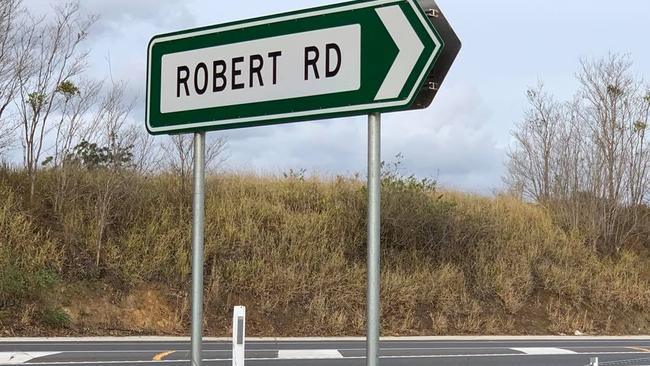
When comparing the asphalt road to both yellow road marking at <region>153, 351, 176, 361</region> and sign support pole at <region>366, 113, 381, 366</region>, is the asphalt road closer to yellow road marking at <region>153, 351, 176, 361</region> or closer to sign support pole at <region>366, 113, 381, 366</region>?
yellow road marking at <region>153, 351, 176, 361</region>

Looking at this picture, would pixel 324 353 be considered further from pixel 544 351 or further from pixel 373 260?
pixel 373 260

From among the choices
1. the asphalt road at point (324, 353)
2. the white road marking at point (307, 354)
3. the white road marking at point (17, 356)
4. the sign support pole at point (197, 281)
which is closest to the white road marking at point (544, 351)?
the asphalt road at point (324, 353)

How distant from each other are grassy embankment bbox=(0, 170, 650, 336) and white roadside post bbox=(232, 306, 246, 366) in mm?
15898

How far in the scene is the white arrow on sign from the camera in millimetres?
2635

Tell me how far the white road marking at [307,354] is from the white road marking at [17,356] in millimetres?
4570

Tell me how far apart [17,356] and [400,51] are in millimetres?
12630

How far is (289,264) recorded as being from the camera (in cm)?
2306

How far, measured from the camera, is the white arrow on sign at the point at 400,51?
104 inches

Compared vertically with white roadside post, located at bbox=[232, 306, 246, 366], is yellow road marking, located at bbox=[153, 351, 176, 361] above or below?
below

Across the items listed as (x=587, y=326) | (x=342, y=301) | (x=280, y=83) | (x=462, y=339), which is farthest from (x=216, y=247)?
(x=280, y=83)

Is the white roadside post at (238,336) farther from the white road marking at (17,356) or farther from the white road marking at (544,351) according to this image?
the white road marking at (544,351)

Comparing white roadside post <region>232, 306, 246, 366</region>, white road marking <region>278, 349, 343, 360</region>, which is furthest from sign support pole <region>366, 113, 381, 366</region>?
white road marking <region>278, 349, 343, 360</region>

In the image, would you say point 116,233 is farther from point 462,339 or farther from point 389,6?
point 389,6

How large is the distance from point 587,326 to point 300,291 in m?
9.91
